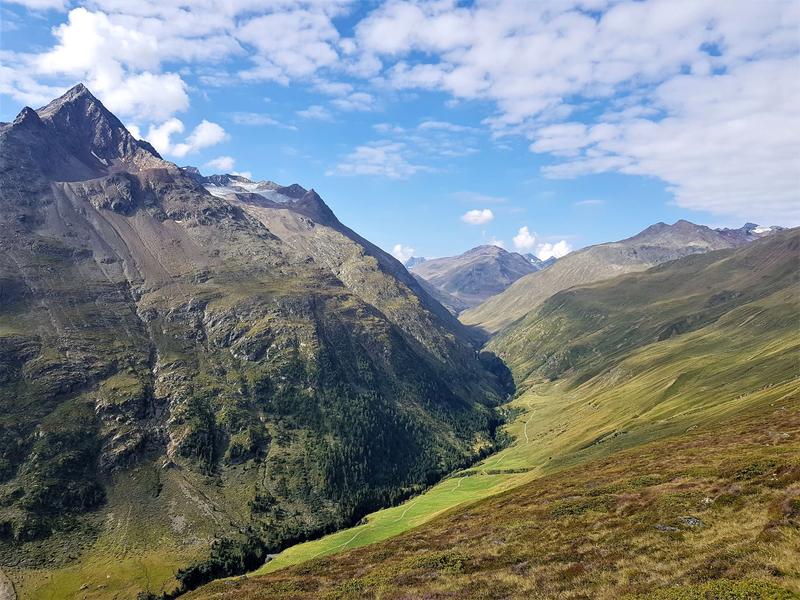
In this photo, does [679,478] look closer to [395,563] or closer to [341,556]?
[395,563]

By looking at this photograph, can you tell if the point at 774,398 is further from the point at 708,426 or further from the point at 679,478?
the point at 679,478

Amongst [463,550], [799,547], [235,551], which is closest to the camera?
[799,547]

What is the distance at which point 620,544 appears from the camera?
48406 millimetres

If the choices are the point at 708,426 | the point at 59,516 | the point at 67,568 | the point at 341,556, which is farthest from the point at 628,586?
the point at 59,516

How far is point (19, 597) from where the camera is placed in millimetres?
147250

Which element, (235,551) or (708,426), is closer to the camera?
(708,426)

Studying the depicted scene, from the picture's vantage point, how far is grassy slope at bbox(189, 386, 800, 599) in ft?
122

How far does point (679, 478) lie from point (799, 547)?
128 feet

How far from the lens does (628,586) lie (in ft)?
123

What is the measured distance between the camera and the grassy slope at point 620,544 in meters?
37.1

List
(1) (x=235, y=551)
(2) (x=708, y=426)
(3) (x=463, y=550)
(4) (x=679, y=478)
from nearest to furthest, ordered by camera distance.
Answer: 1. (3) (x=463, y=550)
2. (4) (x=679, y=478)
3. (2) (x=708, y=426)
4. (1) (x=235, y=551)

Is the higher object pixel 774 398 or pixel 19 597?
pixel 19 597

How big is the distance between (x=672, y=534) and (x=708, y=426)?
11436 centimetres

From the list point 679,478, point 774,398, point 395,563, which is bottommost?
point 774,398
